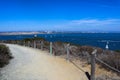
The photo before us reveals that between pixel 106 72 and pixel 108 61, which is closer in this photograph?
pixel 106 72

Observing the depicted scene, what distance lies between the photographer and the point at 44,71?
1199 cm

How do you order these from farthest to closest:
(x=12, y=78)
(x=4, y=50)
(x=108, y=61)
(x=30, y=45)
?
(x=30, y=45) < (x=4, y=50) < (x=108, y=61) < (x=12, y=78)

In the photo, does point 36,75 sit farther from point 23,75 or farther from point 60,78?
point 60,78

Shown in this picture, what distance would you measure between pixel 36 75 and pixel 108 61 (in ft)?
14.3

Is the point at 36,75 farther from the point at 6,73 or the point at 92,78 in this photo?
the point at 92,78

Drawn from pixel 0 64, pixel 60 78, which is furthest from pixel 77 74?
pixel 0 64

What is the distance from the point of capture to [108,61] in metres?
12.9

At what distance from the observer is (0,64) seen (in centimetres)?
1373

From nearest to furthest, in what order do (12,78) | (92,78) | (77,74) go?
(92,78) → (12,78) → (77,74)

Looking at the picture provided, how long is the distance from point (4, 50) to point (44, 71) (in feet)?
23.7

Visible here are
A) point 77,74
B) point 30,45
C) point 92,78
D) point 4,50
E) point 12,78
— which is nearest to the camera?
point 92,78

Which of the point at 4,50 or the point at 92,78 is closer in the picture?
the point at 92,78

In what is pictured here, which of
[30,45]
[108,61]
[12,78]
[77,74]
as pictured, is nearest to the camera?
[12,78]

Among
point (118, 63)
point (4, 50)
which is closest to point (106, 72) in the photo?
point (118, 63)
